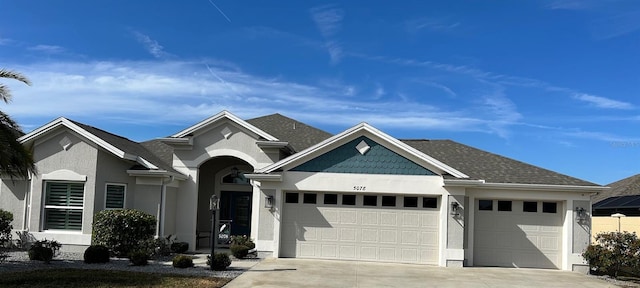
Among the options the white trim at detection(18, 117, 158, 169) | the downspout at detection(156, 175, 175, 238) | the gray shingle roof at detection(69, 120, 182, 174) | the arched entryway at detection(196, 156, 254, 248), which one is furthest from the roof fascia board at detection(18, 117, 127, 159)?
the arched entryway at detection(196, 156, 254, 248)

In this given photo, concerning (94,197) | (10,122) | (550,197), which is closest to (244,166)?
(94,197)

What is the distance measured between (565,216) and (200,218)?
13512 millimetres

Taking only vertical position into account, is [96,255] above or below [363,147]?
below

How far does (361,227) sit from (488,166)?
5.23m

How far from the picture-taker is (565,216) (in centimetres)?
1703

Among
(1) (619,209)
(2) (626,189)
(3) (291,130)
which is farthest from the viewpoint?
(2) (626,189)

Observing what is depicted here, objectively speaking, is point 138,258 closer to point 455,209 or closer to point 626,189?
point 455,209

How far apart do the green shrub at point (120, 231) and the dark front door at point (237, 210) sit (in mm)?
4964

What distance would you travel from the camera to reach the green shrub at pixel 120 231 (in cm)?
1627

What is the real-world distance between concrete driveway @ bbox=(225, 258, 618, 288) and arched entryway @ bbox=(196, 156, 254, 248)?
4.99 metres

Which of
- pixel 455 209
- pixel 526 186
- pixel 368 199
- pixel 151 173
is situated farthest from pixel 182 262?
pixel 526 186

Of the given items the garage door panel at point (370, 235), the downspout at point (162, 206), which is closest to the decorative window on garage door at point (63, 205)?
the downspout at point (162, 206)

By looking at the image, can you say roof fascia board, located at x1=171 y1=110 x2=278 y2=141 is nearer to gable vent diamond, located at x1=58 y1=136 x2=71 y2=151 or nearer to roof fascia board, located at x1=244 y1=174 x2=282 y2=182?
roof fascia board, located at x1=244 y1=174 x2=282 y2=182

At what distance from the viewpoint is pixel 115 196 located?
58.4ft
